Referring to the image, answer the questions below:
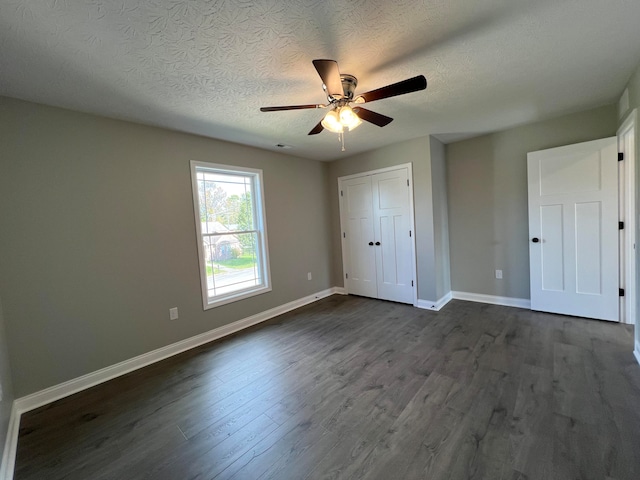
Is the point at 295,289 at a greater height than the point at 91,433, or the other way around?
the point at 295,289

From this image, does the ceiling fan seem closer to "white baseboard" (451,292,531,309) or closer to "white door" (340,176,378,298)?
"white door" (340,176,378,298)

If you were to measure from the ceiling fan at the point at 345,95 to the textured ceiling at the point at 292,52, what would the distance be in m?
0.20

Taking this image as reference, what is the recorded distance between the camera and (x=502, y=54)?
6.09ft

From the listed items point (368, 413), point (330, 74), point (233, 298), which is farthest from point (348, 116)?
point (233, 298)

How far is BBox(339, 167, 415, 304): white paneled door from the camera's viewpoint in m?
3.97

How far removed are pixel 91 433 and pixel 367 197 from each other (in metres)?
4.01

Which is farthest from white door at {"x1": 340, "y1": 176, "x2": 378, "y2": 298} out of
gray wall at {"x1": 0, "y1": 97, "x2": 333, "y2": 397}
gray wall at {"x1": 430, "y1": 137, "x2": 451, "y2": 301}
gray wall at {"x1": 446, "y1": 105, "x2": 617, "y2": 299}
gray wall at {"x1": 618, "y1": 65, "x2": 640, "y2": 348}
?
gray wall at {"x1": 618, "y1": 65, "x2": 640, "y2": 348}

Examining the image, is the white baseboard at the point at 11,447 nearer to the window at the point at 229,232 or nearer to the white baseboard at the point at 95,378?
the white baseboard at the point at 95,378

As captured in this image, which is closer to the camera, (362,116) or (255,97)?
(362,116)

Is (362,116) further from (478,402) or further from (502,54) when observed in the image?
(478,402)

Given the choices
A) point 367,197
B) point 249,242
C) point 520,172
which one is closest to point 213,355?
point 249,242

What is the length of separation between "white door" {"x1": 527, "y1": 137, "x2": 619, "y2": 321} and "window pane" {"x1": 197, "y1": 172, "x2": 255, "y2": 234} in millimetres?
3704

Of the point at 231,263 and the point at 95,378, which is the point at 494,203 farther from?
the point at 95,378

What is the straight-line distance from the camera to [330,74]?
1583 mm
